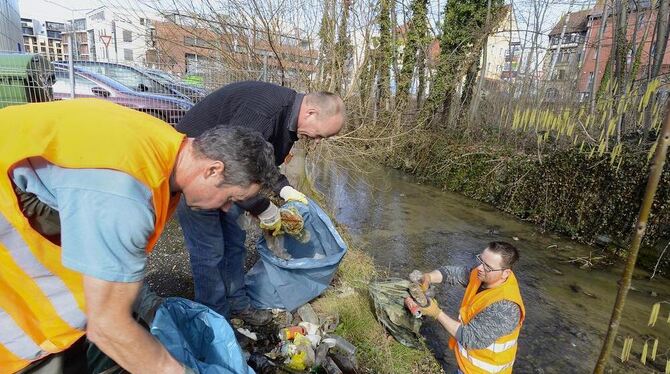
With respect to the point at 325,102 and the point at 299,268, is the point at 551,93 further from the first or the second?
the point at 299,268

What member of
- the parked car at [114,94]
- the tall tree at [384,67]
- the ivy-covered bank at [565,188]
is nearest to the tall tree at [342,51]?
the tall tree at [384,67]

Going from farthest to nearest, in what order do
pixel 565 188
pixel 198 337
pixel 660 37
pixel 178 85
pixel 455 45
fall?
pixel 455 45, pixel 565 188, pixel 178 85, pixel 660 37, pixel 198 337

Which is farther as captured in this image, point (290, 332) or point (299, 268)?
point (299, 268)

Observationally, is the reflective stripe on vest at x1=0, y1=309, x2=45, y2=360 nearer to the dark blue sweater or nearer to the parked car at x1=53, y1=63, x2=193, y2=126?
the dark blue sweater

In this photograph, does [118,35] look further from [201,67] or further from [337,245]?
[337,245]

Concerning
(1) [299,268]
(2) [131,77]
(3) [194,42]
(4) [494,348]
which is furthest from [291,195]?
(2) [131,77]

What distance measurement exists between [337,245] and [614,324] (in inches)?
69.3

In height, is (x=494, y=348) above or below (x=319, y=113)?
below

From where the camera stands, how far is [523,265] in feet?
18.4

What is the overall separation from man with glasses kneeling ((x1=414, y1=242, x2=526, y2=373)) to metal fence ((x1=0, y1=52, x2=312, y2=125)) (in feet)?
13.1

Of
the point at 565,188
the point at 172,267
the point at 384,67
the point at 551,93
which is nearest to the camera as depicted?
the point at 172,267

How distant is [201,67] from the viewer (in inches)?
238

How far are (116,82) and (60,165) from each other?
6.01m

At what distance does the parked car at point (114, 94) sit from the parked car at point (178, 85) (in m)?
0.24
